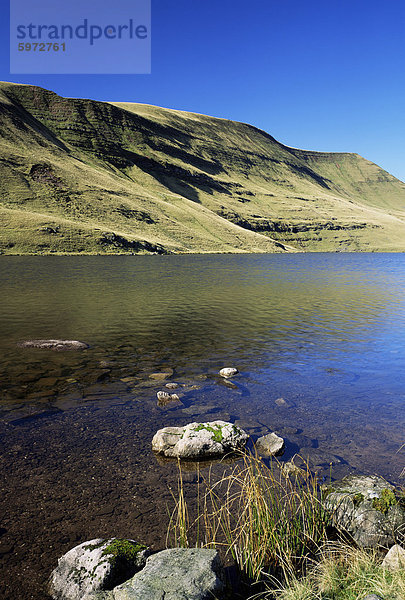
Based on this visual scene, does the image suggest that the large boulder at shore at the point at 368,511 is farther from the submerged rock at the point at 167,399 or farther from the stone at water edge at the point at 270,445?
the submerged rock at the point at 167,399

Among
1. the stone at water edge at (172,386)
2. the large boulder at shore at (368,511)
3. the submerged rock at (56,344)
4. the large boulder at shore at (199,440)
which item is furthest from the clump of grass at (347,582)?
the submerged rock at (56,344)

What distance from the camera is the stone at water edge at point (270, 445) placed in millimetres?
10109

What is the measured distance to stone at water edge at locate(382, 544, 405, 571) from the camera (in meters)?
5.34

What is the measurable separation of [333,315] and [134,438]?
25.8 m

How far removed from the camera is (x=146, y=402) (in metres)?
13.9

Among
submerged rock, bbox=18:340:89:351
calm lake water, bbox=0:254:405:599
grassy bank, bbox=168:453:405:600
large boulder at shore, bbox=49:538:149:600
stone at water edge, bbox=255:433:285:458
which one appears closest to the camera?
grassy bank, bbox=168:453:405:600

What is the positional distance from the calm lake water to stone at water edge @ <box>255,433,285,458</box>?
1.01ft

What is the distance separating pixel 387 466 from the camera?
32.0ft

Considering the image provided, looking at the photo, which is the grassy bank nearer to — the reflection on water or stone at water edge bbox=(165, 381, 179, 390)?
stone at water edge bbox=(165, 381, 179, 390)

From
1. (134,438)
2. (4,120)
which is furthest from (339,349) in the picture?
(4,120)

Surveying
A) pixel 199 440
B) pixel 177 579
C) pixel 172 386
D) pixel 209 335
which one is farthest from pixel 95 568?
pixel 209 335

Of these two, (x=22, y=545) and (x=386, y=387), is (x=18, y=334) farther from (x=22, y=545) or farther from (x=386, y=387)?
(x=386, y=387)

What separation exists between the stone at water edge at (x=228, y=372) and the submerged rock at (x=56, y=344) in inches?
336

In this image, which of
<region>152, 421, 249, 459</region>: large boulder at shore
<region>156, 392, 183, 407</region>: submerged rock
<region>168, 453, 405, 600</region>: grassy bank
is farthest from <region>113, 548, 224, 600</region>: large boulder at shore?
<region>156, 392, 183, 407</region>: submerged rock
